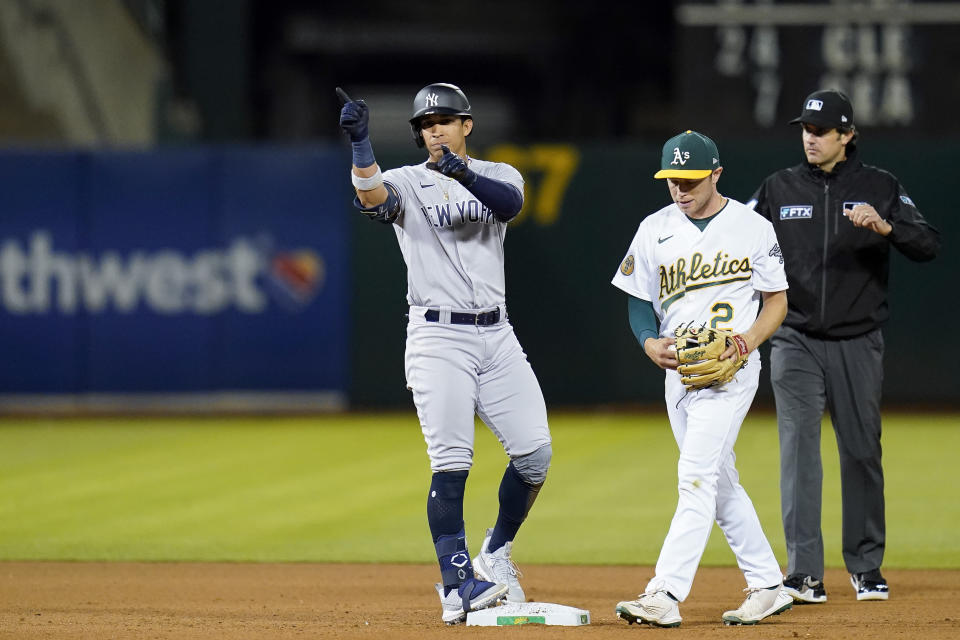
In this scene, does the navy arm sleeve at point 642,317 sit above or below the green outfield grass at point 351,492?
above

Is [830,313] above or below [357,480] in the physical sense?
above

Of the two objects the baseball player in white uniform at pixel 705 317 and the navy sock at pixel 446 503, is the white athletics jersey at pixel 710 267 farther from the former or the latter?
the navy sock at pixel 446 503

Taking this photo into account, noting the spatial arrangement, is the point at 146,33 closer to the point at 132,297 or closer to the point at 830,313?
the point at 132,297

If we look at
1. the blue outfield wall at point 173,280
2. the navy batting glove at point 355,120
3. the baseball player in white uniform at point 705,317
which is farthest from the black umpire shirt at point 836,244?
the blue outfield wall at point 173,280

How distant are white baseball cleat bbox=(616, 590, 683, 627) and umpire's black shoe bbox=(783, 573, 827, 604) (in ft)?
3.13

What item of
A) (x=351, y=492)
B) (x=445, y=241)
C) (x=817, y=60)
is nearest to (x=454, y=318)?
(x=445, y=241)

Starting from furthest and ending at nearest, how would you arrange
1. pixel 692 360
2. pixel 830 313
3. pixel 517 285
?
1. pixel 517 285
2. pixel 830 313
3. pixel 692 360

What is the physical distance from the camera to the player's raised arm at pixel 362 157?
16.0 ft

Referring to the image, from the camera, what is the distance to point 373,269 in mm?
15102

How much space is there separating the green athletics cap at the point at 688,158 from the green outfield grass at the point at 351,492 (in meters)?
2.67

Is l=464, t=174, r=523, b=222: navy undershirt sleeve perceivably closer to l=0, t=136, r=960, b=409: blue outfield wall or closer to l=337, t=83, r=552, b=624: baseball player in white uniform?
l=337, t=83, r=552, b=624: baseball player in white uniform

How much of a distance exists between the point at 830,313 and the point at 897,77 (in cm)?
826

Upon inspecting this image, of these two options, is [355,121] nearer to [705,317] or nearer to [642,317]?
[642,317]

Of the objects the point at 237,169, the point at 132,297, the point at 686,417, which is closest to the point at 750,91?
the point at 237,169
